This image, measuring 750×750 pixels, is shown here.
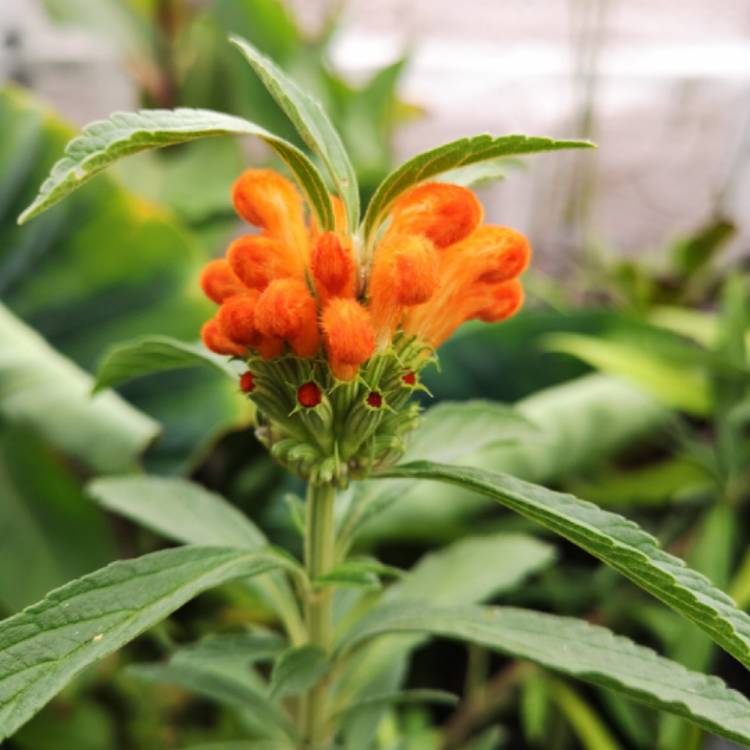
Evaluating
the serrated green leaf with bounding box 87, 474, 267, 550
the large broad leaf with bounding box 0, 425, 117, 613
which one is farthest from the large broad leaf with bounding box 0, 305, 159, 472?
the serrated green leaf with bounding box 87, 474, 267, 550

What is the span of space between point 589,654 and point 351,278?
21 centimetres

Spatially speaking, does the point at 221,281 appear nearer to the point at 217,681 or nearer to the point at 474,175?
the point at 474,175

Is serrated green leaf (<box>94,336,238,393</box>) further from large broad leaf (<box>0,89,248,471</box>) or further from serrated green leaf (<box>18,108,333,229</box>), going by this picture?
large broad leaf (<box>0,89,248,471</box>)

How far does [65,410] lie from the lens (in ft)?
2.38

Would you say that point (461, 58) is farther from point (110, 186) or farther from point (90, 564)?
point (90, 564)

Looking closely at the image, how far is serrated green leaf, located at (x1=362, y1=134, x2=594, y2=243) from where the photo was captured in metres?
0.28

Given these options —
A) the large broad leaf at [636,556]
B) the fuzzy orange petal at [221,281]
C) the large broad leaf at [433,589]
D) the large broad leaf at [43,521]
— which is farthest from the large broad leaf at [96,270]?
the large broad leaf at [636,556]

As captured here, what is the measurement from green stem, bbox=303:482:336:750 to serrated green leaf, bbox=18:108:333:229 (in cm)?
17

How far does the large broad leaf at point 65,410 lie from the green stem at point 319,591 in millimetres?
301

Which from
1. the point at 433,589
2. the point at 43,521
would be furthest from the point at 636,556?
the point at 43,521

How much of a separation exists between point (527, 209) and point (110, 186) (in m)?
1.07

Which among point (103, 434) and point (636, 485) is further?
point (636, 485)

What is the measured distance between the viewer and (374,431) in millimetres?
352

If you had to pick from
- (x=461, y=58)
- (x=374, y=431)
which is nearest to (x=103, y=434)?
(x=374, y=431)
